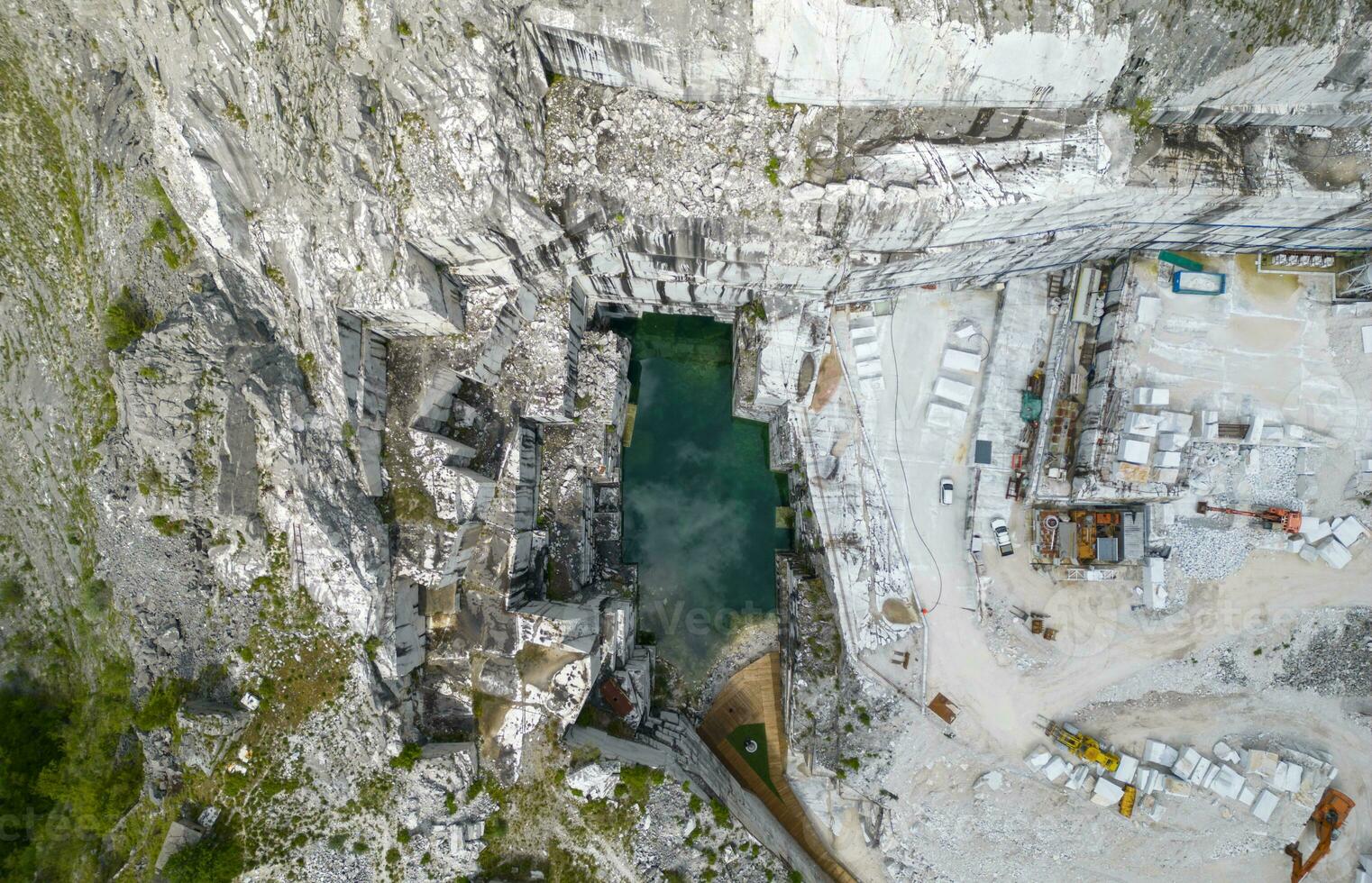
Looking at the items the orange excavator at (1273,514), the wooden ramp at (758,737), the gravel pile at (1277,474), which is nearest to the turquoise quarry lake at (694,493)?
the wooden ramp at (758,737)

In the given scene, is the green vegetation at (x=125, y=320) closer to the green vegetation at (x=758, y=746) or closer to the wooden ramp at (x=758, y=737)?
the wooden ramp at (x=758, y=737)

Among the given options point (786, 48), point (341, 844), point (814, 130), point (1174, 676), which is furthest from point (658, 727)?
point (786, 48)

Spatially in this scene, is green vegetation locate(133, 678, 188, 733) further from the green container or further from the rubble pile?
the green container

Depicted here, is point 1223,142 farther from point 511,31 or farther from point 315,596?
point 315,596

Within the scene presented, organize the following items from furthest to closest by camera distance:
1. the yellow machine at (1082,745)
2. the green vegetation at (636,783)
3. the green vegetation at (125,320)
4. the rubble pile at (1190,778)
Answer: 1. the yellow machine at (1082,745)
2. the rubble pile at (1190,778)
3. the green vegetation at (636,783)
4. the green vegetation at (125,320)

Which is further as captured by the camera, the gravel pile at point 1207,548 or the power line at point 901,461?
the power line at point 901,461

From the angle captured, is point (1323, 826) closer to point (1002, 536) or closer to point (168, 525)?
point (1002, 536)
